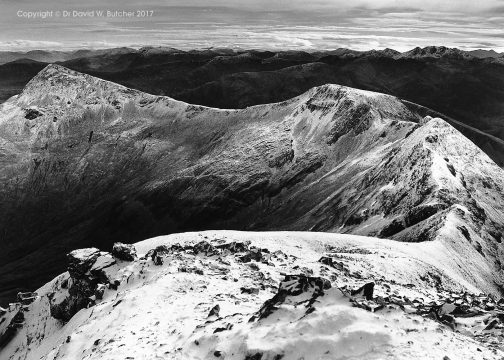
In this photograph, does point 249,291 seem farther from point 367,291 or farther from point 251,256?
point 251,256

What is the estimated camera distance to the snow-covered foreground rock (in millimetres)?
24750

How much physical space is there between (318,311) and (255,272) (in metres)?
20.7

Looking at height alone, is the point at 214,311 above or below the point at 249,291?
above

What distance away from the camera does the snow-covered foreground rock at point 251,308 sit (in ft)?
81.2

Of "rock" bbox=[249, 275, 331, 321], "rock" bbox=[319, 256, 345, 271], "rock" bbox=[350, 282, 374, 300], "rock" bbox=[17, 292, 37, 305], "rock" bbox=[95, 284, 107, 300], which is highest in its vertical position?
"rock" bbox=[249, 275, 331, 321]

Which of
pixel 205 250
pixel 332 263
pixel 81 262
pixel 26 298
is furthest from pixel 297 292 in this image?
pixel 26 298

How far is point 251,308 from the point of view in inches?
1415

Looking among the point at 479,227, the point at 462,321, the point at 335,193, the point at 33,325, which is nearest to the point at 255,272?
the point at 462,321

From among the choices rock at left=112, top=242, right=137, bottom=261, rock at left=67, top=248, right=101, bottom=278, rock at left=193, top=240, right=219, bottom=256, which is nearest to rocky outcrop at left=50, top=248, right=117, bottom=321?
rock at left=67, top=248, right=101, bottom=278

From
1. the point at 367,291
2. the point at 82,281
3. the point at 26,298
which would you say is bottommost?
the point at 26,298

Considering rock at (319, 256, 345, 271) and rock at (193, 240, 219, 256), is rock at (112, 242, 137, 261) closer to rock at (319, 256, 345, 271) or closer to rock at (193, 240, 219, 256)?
rock at (193, 240, 219, 256)

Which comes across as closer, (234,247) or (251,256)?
(251,256)

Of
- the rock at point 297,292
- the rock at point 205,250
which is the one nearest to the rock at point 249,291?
the rock at point 297,292

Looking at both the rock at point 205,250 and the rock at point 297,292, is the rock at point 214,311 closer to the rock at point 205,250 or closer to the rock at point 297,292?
the rock at point 297,292
